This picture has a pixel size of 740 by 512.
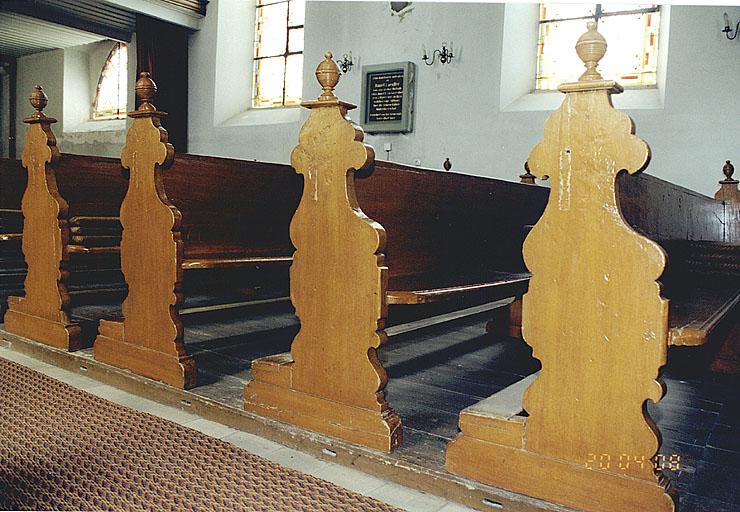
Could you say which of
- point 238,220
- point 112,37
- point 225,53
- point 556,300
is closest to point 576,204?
point 556,300

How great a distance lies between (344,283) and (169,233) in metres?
0.81

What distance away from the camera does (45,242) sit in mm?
2998

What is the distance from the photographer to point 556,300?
5.24ft

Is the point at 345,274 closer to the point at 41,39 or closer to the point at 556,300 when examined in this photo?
the point at 556,300

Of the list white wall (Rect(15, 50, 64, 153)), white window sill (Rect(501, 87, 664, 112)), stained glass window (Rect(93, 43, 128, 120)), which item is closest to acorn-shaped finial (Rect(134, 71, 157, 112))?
white window sill (Rect(501, 87, 664, 112))

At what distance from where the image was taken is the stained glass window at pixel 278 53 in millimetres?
8641

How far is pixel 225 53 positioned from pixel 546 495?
325 inches

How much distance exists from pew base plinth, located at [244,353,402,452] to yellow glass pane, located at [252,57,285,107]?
7.12 metres

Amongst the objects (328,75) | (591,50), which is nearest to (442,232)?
(328,75)

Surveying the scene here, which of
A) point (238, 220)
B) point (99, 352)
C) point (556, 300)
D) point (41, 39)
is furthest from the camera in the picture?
point (41, 39)

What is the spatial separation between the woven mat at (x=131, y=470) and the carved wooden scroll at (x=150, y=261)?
26 cm

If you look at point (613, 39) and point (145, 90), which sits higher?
point (613, 39)

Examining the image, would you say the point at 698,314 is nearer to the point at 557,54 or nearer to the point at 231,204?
the point at 231,204
